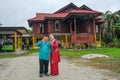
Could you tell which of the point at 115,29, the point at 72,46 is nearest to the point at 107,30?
the point at 115,29

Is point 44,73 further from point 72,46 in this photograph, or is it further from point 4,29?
point 72,46

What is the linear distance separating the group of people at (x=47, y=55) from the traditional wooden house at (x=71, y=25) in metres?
28.8

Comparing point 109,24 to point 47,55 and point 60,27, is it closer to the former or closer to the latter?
point 60,27

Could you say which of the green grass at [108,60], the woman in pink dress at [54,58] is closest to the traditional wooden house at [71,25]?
the green grass at [108,60]

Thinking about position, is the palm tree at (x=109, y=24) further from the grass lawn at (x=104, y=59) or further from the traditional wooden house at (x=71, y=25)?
the grass lawn at (x=104, y=59)

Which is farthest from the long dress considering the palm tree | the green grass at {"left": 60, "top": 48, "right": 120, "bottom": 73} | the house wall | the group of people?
the palm tree

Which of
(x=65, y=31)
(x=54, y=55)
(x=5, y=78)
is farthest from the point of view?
(x=65, y=31)

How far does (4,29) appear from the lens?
1553 inches

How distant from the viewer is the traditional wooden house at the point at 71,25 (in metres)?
42.9

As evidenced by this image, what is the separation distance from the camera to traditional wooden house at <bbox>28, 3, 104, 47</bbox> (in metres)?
42.9

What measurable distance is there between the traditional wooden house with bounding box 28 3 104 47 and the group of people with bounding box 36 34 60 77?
1133 inches

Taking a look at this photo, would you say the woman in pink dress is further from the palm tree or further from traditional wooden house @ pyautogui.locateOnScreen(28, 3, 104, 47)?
the palm tree

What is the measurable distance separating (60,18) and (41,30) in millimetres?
6482

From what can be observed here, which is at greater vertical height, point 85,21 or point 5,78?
point 85,21
